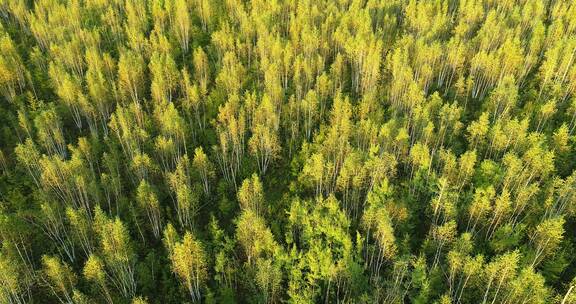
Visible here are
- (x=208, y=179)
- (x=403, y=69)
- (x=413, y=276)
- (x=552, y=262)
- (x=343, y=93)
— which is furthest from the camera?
(x=343, y=93)

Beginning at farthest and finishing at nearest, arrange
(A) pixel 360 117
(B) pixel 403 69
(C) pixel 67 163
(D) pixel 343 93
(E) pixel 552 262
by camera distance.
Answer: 1. (D) pixel 343 93
2. (B) pixel 403 69
3. (A) pixel 360 117
4. (C) pixel 67 163
5. (E) pixel 552 262

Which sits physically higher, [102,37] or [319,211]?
[102,37]

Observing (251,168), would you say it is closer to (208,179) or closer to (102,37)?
(208,179)

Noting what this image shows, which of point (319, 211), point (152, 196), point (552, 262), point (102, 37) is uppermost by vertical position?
point (102, 37)

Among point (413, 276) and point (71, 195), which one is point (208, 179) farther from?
point (413, 276)

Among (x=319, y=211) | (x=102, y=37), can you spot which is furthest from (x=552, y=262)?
(x=102, y=37)

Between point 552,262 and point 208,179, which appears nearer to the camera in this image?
point 552,262

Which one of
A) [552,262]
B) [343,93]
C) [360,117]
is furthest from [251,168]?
[552,262]
